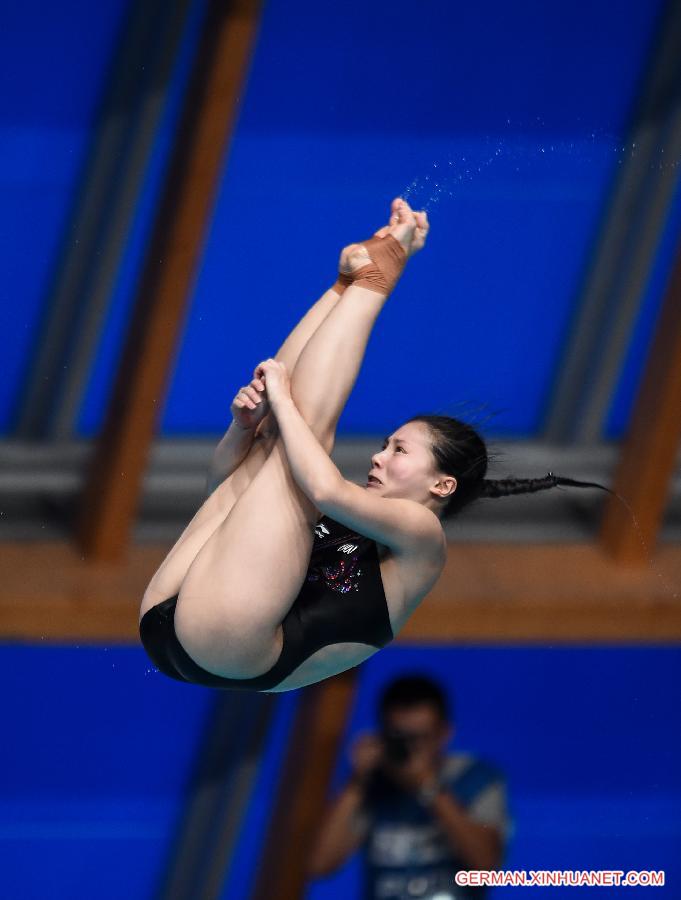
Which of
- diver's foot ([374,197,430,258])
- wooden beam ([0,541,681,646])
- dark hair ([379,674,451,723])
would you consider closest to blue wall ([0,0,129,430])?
wooden beam ([0,541,681,646])

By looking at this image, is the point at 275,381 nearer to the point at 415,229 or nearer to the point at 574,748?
the point at 415,229

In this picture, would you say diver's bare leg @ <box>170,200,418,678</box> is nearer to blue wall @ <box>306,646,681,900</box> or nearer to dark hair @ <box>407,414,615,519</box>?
dark hair @ <box>407,414,615,519</box>

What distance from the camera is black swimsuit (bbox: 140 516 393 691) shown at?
9.07 feet

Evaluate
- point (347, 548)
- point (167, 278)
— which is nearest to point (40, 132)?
point (167, 278)

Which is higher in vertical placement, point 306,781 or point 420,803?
point 306,781

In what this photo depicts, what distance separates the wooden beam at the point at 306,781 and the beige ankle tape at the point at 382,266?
203 centimetres

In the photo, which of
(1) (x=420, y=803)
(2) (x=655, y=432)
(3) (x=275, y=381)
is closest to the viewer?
(3) (x=275, y=381)

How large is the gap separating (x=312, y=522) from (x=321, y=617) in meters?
0.20

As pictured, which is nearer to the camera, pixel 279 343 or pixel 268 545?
pixel 268 545

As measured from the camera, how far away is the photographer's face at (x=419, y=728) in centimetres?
410

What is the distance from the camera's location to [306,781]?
466cm

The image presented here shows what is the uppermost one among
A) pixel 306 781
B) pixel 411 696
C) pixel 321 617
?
pixel 411 696

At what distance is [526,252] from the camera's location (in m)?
4.56

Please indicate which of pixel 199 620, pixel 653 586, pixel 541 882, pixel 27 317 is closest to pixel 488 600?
pixel 653 586
